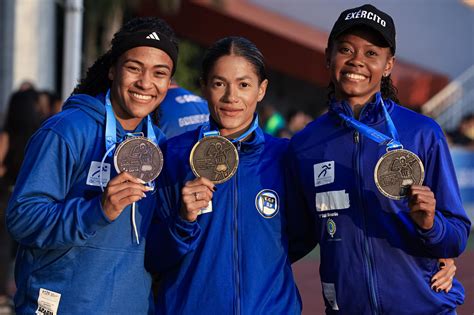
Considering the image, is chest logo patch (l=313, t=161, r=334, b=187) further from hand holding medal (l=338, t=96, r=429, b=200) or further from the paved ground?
the paved ground

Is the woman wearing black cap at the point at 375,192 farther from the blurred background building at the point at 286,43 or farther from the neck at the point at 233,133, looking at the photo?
the blurred background building at the point at 286,43

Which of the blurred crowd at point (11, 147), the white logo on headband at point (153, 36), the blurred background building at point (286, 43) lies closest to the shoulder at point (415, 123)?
the white logo on headband at point (153, 36)

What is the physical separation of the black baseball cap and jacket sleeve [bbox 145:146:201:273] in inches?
45.4

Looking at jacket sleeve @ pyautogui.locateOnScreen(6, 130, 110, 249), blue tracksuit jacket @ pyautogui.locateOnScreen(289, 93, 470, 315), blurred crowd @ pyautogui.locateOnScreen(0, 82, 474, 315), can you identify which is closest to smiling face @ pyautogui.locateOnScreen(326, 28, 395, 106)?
blue tracksuit jacket @ pyautogui.locateOnScreen(289, 93, 470, 315)

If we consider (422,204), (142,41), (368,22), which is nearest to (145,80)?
(142,41)

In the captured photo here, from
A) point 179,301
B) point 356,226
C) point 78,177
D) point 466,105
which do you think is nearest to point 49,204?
point 78,177

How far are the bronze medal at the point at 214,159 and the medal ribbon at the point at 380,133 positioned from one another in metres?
0.60

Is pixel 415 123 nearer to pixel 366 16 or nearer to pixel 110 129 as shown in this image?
pixel 366 16

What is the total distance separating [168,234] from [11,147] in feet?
19.6

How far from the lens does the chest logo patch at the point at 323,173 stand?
4.34 m

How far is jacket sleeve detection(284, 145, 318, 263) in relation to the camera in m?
4.44

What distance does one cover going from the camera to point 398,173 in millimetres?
3951

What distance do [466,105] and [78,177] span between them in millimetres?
22239

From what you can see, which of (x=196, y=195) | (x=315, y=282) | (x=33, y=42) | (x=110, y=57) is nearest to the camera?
(x=196, y=195)
